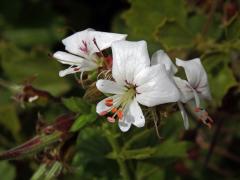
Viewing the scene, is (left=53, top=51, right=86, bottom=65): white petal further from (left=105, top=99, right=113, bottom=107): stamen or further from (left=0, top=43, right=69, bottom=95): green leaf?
(left=0, top=43, right=69, bottom=95): green leaf

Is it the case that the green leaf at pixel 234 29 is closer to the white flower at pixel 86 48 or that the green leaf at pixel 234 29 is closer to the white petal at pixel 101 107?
the white flower at pixel 86 48

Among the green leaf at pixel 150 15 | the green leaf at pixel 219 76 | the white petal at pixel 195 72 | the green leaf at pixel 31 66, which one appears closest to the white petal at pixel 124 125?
the white petal at pixel 195 72

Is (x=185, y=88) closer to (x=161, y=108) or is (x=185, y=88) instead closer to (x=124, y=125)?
(x=161, y=108)

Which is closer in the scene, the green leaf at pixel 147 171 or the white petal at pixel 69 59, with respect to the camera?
the white petal at pixel 69 59

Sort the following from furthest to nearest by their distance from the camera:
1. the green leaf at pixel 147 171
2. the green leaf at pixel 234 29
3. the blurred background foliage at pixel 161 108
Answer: the green leaf at pixel 147 171, the blurred background foliage at pixel 161 108, the green leaf at pixel 234 29

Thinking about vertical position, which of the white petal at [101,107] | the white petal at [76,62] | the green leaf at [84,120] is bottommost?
the green leaf at [84,120]

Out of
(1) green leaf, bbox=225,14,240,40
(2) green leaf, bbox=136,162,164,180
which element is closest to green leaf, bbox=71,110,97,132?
(2) green leaf, bbox=136,162,164,180

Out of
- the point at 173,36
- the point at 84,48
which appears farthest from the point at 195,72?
the point at 173,36

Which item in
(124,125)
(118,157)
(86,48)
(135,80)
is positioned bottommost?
(118,157)
